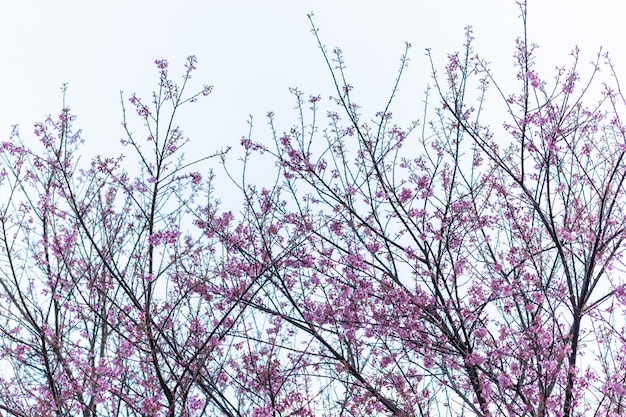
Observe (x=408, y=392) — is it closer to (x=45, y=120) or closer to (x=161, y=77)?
(x=161, y=77)

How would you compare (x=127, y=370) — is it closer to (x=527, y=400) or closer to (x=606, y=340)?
(x=527, y=400)

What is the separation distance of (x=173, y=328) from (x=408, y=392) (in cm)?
226

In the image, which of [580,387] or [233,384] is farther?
[233,384]

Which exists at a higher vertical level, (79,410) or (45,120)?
(45,120)

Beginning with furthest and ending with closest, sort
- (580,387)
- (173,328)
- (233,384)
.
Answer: (233,384) < (173,328) < (580,387)

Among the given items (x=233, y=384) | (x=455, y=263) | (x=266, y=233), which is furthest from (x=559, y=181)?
(x=233, y=384)

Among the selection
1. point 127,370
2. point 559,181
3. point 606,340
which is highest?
point 559,181

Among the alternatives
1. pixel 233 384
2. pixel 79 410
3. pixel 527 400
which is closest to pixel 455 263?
pixel 527 400

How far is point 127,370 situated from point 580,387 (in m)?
4.29

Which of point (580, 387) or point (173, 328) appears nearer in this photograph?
point (580, 387)

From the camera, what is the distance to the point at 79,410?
5.83 m

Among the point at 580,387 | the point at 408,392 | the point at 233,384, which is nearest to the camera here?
the point at 580,387

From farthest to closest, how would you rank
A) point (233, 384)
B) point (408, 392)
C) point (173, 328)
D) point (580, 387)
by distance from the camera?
1. point (233, 384)
2. point (408, 392)
3. point (173, 328)
4. point (580, 387)

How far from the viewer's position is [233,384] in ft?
20.6
